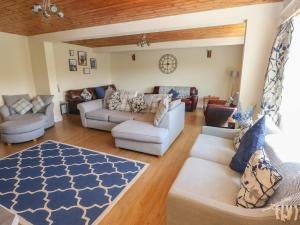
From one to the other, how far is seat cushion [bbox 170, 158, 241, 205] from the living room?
10 millimetres

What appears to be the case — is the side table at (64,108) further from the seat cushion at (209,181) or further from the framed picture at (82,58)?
the seat cushion at (209,181)

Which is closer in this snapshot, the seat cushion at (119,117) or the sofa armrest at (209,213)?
the sofa armrest at (209,213)

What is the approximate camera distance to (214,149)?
84.8 inches

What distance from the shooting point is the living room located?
1300 mm

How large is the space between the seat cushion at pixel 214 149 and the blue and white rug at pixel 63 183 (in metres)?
0.93

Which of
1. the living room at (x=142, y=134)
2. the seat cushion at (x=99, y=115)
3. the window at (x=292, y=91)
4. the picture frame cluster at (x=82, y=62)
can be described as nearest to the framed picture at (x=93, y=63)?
the picture frame cluster at (x=82, y=62)

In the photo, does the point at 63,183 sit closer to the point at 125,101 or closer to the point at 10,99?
the point at 125,101

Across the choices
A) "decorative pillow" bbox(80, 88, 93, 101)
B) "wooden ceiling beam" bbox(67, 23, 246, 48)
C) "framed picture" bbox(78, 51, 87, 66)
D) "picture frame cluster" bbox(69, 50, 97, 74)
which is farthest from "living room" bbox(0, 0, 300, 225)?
"framed picture" bbox(78, 51, 87, 66)

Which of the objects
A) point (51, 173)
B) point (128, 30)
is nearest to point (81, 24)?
point (128, 30)

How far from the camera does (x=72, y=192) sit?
2125mm

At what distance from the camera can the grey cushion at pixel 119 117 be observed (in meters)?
3.81

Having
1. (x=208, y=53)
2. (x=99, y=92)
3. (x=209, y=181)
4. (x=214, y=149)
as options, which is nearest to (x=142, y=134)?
(x=214, y=149)

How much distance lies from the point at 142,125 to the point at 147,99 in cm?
107

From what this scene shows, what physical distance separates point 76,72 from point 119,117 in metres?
3.69
